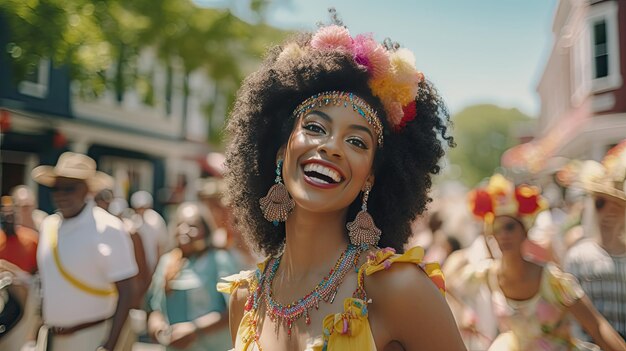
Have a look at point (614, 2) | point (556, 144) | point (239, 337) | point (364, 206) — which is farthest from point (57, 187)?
Result: point (556, 144)

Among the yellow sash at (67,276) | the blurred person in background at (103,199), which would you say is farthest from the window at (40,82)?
the yellow sash at (67,276)

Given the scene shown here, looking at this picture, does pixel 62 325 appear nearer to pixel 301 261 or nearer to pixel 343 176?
pixel 301 261

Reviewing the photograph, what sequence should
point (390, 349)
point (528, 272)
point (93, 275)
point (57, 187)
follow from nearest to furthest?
point (390, 349) → point (528, 272) → point (93, 275) → point (57, 187)

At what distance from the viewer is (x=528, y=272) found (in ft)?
12.8

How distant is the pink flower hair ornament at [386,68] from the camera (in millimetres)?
2293

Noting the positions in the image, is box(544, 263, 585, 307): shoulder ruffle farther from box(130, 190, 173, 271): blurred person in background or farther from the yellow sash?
box(130, 190, 173, 271): blurred person in background

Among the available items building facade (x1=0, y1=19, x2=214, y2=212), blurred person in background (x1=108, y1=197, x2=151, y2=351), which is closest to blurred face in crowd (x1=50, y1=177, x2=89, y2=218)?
blurred person in background (x1=108, y1=197, x2=151, y2=351)

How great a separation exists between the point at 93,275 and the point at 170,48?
11725mm

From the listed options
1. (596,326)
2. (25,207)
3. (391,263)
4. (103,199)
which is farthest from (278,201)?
(103,199)

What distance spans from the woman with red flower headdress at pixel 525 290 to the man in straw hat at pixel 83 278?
2355mm

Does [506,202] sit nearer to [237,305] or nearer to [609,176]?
[609,176]

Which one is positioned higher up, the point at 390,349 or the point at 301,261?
the point at 301,261

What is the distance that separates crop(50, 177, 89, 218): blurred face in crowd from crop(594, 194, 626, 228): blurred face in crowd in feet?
11.1

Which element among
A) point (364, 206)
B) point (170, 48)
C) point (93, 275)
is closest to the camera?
point (364, 206)
